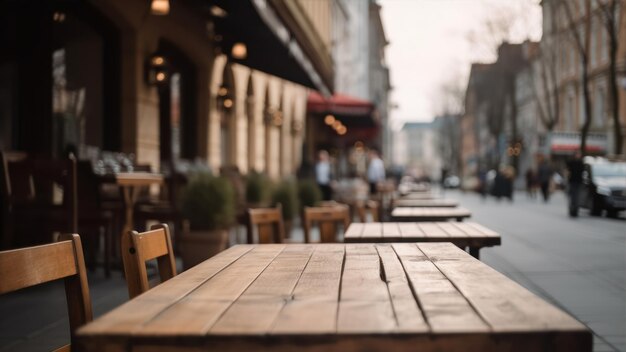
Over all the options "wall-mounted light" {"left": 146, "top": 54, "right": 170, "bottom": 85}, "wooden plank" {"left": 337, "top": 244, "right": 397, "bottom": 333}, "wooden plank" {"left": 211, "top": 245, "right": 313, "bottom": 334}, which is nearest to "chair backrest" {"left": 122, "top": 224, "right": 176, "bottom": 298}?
"wooden plank" {"left": 211, "top": 245, "right": 313, "bottom": 334}

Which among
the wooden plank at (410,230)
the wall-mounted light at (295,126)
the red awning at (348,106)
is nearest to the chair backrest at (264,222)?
the wooden plank at (410,230)

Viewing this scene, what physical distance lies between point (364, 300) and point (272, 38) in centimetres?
1070

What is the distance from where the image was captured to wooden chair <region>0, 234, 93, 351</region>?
8.14 ft

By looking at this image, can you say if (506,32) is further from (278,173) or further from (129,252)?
(129,252)

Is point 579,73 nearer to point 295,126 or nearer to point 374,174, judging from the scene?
point 295,126

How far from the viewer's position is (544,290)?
7.14 m

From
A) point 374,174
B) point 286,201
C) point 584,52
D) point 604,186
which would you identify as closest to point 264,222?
point 286,201

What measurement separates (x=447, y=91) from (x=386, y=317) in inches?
2949

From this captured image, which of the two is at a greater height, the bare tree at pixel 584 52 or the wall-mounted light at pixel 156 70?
the bare tree at pixel 584 52

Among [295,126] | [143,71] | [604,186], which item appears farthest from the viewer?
[295,126]

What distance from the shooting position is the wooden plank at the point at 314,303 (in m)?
1.92

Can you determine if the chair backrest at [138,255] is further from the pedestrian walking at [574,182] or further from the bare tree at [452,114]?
the bare tree at [452,114]

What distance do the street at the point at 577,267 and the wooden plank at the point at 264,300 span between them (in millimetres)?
2544

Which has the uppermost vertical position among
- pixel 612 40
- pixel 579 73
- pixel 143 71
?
pixel 579 73
